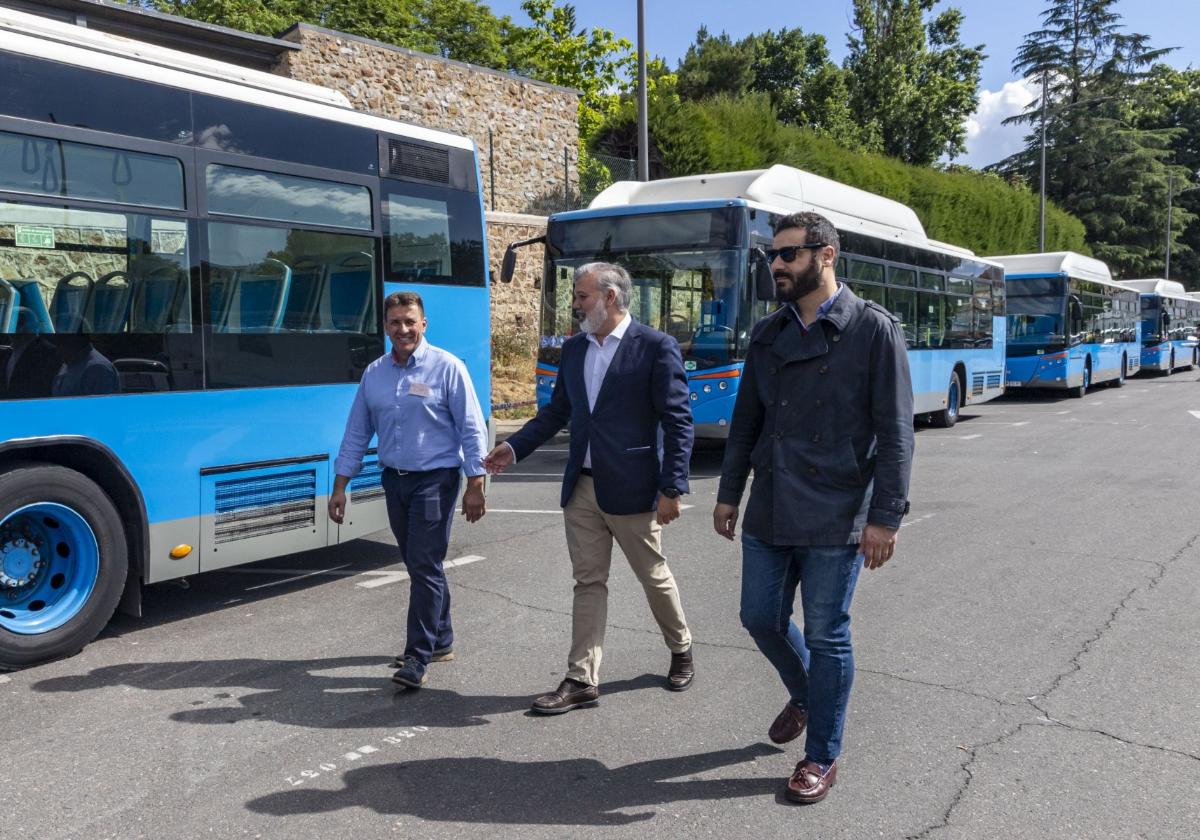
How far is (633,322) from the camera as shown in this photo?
4.62 metres

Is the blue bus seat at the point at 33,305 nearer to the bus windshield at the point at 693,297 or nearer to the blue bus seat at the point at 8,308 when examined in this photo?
the blue bus seat at the point at 8,308

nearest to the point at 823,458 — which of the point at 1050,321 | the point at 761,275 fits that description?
the point at 761,275

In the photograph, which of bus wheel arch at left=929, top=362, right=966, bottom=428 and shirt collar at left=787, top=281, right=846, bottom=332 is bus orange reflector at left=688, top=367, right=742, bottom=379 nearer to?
bus wheel arch at left=929, top=362, right=966, bottom=428

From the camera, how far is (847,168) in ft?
107

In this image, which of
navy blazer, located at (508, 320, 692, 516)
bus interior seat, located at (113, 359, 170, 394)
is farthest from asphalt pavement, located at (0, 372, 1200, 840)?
bus interior seat, located at (113, 359, 170, 394)

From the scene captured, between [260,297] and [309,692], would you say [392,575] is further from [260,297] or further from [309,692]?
[309,692]

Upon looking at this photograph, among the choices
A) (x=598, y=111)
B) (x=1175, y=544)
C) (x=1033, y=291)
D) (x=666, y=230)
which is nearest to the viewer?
(x=1175, y=544)

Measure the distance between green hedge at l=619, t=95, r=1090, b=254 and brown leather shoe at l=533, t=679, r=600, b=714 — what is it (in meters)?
22.8

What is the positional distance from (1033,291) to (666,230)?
15.3 meters

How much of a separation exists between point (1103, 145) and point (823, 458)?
64.3m

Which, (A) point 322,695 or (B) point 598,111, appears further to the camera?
(B) point 598,111

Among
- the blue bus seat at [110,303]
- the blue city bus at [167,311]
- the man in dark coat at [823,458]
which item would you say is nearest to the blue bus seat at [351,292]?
the blue city bus at [167,311]

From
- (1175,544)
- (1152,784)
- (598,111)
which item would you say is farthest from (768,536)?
(598,111)

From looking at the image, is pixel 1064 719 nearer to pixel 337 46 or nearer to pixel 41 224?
pixel 41 224
